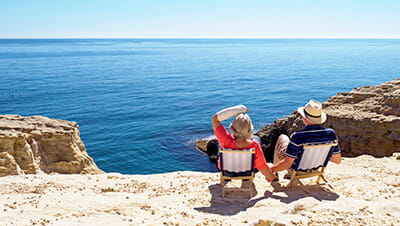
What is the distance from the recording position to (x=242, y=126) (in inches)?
255

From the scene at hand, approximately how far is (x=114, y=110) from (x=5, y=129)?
24.9m

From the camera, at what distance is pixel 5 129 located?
1188cm

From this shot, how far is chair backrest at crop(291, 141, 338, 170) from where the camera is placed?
6584 mm

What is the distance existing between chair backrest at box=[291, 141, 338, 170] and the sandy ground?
A: 21.8 inches

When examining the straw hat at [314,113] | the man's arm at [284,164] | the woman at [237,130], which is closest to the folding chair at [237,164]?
the woman at [237,130]

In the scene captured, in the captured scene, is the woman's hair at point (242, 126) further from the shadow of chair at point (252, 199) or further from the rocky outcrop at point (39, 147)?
the rocky outcrop at point (39, 147)

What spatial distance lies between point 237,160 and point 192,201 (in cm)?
129

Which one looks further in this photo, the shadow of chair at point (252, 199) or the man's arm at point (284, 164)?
the man's arm at point (284, 164)

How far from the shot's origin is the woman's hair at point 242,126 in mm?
6438

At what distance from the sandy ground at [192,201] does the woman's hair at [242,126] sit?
4.51ft

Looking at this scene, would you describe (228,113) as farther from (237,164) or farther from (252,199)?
(252,199)

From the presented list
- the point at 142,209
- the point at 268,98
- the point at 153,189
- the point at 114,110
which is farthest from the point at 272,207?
the point at 268,98

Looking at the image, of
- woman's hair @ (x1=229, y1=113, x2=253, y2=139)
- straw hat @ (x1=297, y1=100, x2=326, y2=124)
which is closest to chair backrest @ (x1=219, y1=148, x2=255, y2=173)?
woman's hair @ (x1=229, y1=113, x2=253, y2=139)

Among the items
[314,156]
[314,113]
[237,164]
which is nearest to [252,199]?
[237,164]
